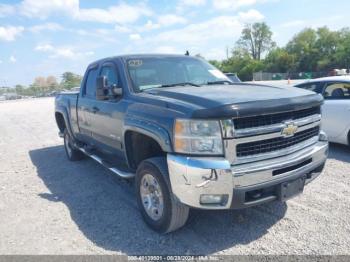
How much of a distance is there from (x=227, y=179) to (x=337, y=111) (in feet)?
14.8

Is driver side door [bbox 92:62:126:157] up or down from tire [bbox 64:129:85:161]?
up

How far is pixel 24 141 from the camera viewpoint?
10.3 metres

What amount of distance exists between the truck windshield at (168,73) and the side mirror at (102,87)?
14.4 inches

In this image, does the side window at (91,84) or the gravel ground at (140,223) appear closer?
the gravel ground at (140,223)

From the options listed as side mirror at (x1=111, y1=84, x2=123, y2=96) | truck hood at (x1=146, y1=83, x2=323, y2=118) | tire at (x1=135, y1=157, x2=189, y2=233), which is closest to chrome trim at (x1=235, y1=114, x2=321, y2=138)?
truck hood at (x1=146, y1=83, x2=323, y2=118)

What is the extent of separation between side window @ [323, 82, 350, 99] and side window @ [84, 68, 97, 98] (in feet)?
15.5

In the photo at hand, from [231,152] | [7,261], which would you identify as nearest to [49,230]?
[7,261]

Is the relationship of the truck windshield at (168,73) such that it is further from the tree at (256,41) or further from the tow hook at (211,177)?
the tree at (256,41)

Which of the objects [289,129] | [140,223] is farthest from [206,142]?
[140,223]

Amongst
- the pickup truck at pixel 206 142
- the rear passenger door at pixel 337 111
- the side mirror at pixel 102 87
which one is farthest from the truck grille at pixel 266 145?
the rear passenger door at pixel 337 111

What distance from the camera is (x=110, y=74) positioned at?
4.80 meters

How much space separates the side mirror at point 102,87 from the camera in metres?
4.21

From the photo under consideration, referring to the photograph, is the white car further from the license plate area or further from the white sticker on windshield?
the license plate area

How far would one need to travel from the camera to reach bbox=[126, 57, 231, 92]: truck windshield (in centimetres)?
434
